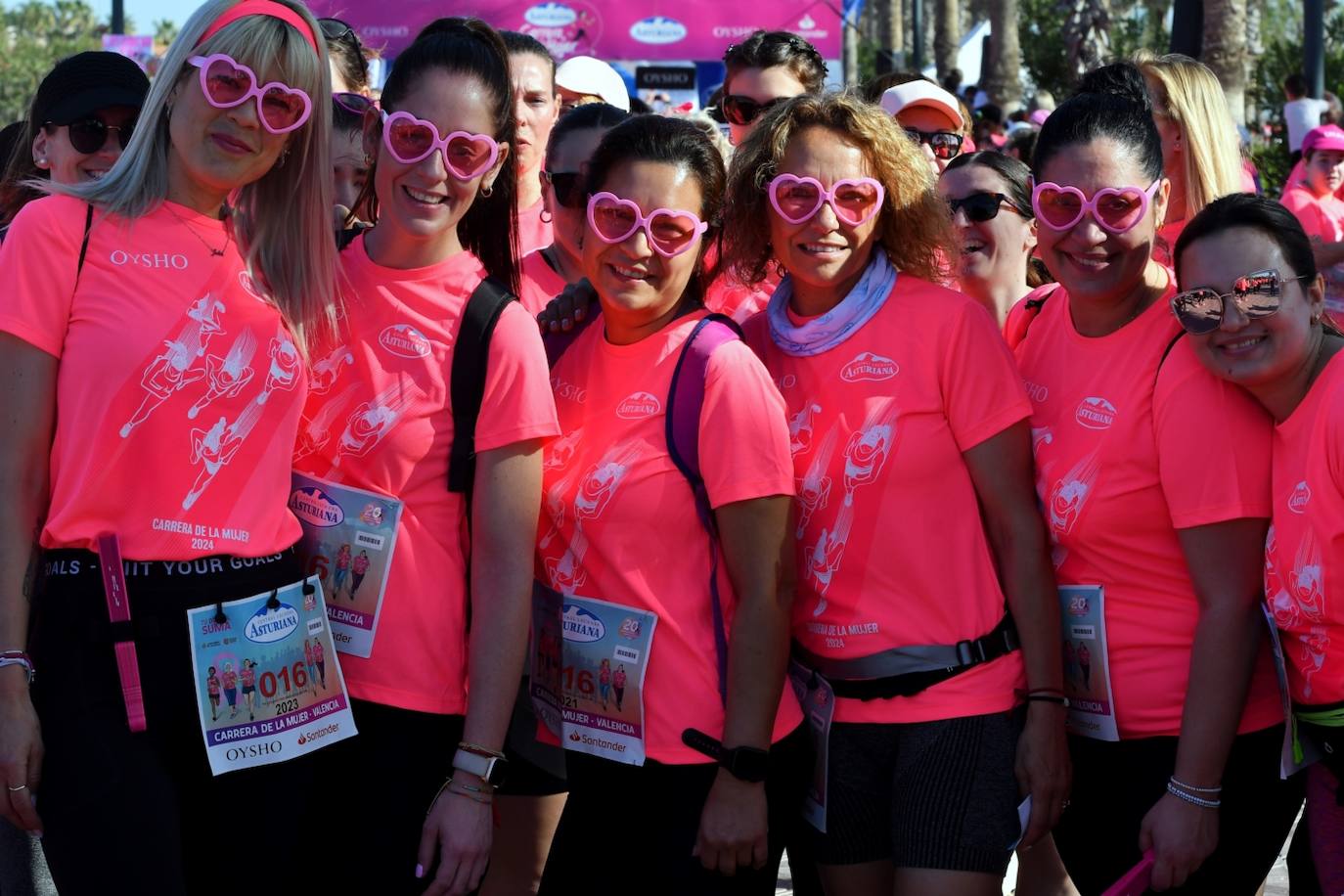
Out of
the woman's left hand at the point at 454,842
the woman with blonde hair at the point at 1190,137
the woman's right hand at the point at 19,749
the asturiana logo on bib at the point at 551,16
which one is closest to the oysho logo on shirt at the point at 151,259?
the woman's right hand at the point at 19,749

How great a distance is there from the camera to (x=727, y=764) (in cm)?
296

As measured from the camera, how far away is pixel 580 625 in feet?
10.1

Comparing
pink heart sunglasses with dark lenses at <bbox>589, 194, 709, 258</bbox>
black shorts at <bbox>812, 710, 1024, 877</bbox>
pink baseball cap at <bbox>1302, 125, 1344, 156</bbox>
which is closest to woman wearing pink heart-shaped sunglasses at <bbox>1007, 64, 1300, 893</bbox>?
black shorts at <bbox>812, 710, 1024, 877</bbox>

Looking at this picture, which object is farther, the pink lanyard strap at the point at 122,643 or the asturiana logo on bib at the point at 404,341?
the asturiana logo on bib at the point at 404,341

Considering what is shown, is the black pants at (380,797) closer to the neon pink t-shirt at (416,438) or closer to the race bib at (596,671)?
the neon pink t-shirt at (416,438)

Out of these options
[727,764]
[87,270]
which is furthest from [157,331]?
[727,764]

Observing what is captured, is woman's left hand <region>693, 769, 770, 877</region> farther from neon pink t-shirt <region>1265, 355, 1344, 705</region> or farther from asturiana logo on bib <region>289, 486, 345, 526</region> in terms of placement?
neon pink t-shirt <region>1265, 355, 1344, 705</region>

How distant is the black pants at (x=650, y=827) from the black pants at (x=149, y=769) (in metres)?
0.59

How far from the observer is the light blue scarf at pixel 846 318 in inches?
125

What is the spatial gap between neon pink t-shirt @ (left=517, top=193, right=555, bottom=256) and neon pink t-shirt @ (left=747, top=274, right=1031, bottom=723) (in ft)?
A: 5.72

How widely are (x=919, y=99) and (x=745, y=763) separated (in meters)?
2.97

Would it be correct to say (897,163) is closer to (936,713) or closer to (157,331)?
(936,713)

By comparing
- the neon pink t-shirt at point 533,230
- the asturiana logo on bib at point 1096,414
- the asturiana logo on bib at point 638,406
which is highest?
the neon pink t-shirt at point 533,230

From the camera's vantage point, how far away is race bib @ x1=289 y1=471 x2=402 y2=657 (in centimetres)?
294
